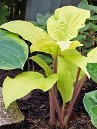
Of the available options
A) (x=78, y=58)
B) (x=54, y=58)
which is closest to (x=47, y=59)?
(x=54, y=58)

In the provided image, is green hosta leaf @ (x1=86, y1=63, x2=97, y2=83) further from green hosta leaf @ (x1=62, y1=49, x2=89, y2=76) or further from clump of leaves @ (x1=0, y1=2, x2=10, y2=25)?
clump of leaves @ (x1=0, y1=2, x2=10, y2=25)

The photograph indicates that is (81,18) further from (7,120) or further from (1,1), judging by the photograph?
(1,1)

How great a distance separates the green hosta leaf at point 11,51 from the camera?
4.35 feet

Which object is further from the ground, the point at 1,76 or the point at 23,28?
the point at 23,28

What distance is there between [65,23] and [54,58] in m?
0.15

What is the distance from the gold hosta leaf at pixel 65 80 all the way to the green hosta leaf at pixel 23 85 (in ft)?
0.13

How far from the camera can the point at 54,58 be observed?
1.37m

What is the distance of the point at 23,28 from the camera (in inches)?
55.6

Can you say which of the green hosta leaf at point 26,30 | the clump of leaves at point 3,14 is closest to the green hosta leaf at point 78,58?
the green hosta leaf at point 26,30

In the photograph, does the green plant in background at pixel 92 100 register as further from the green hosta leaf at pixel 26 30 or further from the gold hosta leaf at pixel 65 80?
the green hosta leaf at pixel 26 30

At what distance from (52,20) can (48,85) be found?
0.30 m

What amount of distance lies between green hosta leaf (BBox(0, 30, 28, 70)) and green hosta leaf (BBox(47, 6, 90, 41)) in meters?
0.14

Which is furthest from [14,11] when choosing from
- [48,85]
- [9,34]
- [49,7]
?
[48,85]

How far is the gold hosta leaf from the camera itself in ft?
4.33
